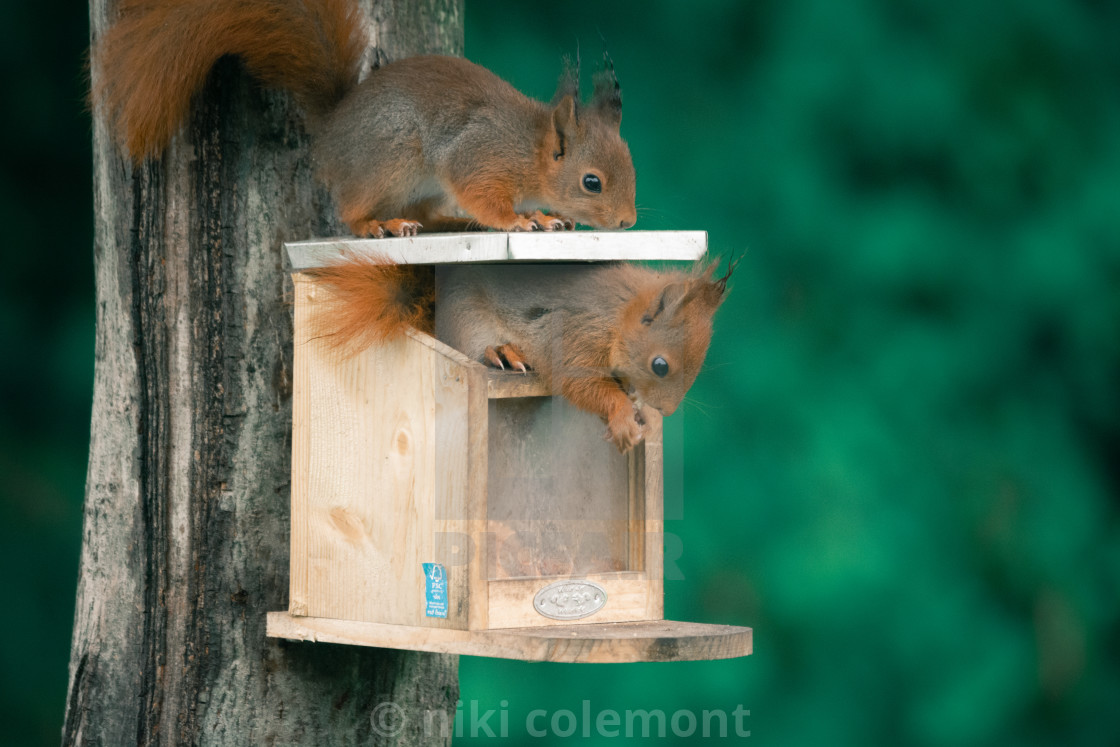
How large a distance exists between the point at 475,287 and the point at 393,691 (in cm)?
81

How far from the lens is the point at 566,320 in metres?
2.25

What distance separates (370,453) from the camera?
2262 millimetres

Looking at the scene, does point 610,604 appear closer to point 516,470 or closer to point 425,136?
point 516,470

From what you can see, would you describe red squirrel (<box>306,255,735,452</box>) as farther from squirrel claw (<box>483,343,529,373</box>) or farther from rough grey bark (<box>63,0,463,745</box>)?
rough grey bark (<box>63,0,463,745</box>)

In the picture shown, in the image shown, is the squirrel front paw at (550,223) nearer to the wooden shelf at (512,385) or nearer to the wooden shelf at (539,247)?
the wooden shelf at (539,247)

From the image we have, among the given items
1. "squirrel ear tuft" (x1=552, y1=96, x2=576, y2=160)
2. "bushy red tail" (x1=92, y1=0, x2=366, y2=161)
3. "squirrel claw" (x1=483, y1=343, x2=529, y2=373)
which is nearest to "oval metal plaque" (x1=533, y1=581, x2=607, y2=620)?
"squirrel claw" (x1=483, y1=343, x2=529, y2=373)

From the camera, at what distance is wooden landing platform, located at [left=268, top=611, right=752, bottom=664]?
1.98m

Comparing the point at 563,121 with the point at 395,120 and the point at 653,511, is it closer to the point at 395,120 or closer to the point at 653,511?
the point at 395,120

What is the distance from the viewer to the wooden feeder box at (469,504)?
2092 mm

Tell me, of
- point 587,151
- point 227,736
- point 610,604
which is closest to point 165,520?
point 227,736

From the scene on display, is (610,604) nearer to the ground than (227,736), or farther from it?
farther from it

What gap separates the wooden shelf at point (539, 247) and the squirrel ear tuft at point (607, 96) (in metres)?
0.34

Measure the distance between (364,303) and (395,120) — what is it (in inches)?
12.8

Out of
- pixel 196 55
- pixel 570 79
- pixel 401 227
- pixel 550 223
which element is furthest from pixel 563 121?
pixel 196 55
